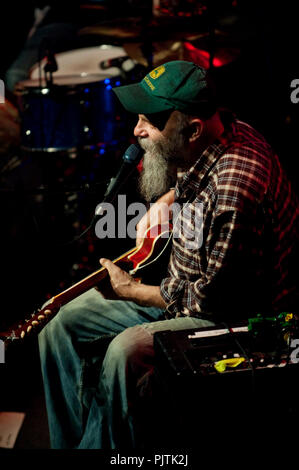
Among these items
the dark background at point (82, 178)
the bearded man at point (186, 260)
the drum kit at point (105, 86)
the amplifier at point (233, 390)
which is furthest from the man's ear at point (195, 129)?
the drum kit at point (105, 86)

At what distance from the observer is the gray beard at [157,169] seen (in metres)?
2.39

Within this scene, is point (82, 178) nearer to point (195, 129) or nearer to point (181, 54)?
point (181, 54)

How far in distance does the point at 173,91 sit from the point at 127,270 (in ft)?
3.26

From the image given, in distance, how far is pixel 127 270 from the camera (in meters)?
2.77

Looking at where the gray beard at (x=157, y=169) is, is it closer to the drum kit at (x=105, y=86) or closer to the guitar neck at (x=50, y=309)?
the guitar neck at (x=50, y=309)

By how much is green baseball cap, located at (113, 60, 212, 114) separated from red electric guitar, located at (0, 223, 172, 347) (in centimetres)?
69

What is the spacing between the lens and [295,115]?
4012mm

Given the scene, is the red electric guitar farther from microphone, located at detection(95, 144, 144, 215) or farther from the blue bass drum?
the blue bass drum

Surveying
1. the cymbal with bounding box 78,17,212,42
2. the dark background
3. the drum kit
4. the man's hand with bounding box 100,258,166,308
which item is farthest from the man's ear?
the cymbal with bounding box 78,17,212,42

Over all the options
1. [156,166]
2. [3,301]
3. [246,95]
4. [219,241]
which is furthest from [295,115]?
[3,301]

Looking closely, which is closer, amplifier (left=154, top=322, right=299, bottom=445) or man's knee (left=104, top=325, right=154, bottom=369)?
amplifier (left=154, top=322, right=299, bottom=445)

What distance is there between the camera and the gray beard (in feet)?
7.86

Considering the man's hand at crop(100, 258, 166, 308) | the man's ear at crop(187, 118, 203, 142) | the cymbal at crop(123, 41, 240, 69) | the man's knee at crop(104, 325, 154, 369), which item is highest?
the cymbal at crop(123, 41, 240, 69)

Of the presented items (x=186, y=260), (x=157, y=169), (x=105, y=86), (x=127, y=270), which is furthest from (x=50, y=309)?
(x=105, y=86)
